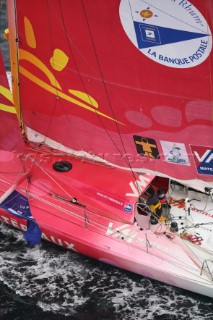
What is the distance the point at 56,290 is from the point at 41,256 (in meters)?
0.73

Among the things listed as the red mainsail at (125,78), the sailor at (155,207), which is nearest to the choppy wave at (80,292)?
the sailor at (155,207)

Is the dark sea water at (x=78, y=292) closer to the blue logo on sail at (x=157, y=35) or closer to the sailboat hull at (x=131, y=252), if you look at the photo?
the sailboat hull at (x=131, y=252)

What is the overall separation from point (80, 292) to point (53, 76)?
3.25 m

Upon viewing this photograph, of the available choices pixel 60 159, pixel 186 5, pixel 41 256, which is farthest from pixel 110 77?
pixel 41 256

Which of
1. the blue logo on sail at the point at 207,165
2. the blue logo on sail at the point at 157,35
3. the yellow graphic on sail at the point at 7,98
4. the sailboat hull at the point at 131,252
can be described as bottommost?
the sailboat hull at the point at 131,252

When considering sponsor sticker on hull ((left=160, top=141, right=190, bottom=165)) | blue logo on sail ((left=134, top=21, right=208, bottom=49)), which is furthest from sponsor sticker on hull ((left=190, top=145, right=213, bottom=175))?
blue logo on sail ((left=134, top=21, right=208, bottom=49))

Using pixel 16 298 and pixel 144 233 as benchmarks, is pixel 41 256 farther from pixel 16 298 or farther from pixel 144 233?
pixel 144 233

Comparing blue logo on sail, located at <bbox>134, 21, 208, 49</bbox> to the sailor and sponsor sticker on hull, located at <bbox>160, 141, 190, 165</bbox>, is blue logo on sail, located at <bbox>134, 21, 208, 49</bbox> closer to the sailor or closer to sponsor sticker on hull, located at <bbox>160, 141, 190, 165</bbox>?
sponsor sticker on hull, located at <bbox>160, 141, 190, 165</bbox>

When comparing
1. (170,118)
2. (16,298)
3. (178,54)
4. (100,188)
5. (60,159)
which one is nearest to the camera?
(178,54)

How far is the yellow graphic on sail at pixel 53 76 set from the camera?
6.70 m

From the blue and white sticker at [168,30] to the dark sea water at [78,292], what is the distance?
3.48 metres

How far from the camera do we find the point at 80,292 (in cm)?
714

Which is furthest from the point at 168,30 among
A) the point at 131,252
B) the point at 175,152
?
the point at 131,252

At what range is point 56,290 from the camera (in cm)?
717
